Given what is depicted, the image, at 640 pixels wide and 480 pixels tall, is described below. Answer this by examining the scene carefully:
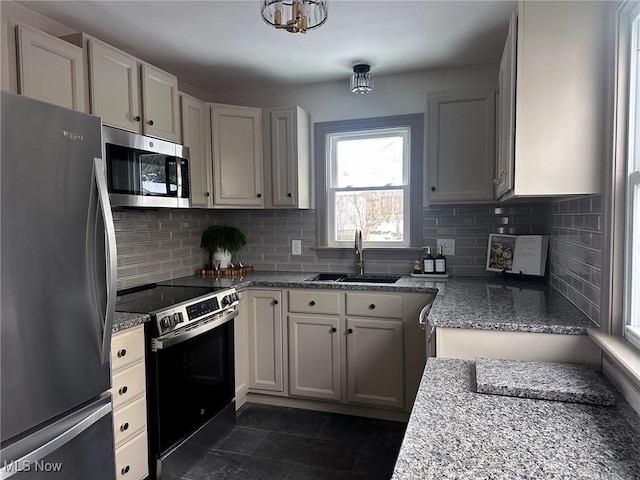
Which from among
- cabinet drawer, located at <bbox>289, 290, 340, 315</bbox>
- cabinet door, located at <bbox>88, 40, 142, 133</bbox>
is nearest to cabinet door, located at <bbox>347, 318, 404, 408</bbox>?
cabinet drawer, located at <bbox>289, 290, 340, 315</bbox>

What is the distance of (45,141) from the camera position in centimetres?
143

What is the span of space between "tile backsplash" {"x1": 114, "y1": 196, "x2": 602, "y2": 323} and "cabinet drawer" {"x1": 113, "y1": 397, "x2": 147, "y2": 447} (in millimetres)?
961

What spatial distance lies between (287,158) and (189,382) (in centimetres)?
177

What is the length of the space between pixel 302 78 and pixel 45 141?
2205 mm

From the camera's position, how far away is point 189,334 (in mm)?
2225

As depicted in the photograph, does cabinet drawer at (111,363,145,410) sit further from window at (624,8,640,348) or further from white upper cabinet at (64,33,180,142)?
window at (624,8,640,348)

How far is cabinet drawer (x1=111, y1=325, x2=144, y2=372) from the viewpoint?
5.99 ft

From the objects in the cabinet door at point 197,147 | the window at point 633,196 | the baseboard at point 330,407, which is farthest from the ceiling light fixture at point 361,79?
the baseboard at point 330,407

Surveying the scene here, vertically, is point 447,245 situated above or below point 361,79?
below

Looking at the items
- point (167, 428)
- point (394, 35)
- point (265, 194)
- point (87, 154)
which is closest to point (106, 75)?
point (87, 154)

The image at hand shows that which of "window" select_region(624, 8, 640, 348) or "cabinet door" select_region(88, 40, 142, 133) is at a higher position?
"cabinet door" select_region(88, 40, 142, 133)

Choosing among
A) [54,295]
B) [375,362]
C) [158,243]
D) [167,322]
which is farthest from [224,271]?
[54,295]

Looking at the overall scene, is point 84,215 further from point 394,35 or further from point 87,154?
point 394,35

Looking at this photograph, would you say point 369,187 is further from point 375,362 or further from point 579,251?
point 579,251
